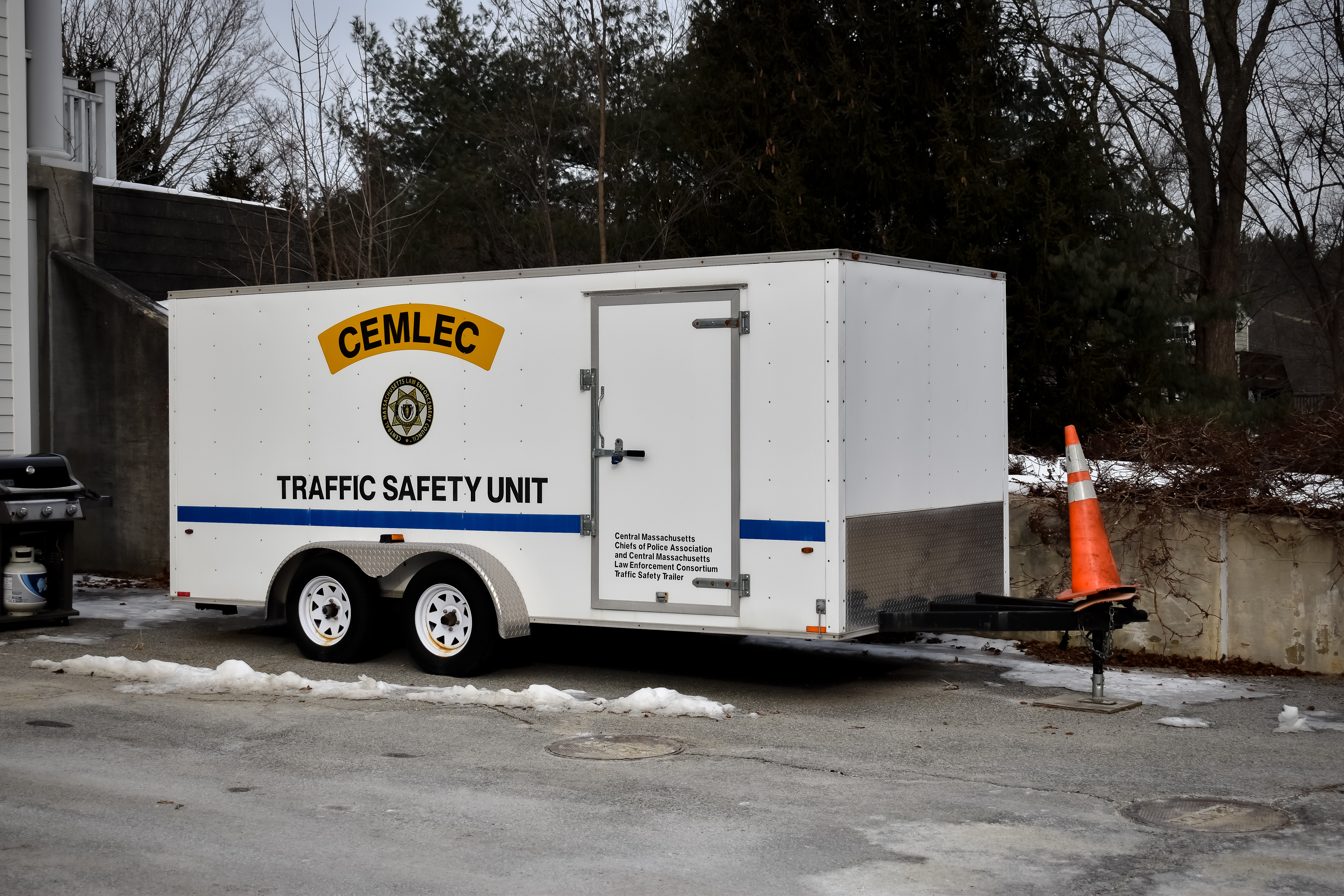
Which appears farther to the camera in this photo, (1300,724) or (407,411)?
(407,411)

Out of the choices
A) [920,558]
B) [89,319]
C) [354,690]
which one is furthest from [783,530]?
[89,319]

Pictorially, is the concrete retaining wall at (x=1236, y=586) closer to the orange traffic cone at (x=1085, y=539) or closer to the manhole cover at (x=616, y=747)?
the orange traffic cone at (x=1085, y=539)

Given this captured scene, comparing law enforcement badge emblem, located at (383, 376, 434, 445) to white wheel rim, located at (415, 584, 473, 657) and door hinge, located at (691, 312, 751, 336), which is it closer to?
white wheel rim, located at (415, 584, 473, 657)

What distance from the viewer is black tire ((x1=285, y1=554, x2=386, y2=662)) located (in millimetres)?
10344

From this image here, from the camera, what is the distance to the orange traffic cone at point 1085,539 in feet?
28.7

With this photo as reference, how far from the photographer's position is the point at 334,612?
34.5 feet

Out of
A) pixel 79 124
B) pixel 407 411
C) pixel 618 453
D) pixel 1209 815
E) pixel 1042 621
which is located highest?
pixel 79 124

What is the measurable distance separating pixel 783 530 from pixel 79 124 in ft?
44.7

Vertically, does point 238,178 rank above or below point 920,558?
above

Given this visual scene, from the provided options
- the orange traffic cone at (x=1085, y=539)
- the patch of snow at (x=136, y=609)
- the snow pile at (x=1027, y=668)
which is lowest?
the snow pile at (x=1027, y=668)

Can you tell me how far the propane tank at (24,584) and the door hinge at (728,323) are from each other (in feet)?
21.8

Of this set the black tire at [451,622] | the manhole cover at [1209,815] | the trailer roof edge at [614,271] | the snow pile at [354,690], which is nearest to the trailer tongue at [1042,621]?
the snow pile at [354,690]

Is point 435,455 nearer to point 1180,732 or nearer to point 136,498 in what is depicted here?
point 1180,732

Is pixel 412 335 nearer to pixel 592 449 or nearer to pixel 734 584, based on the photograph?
pixel 592 449
